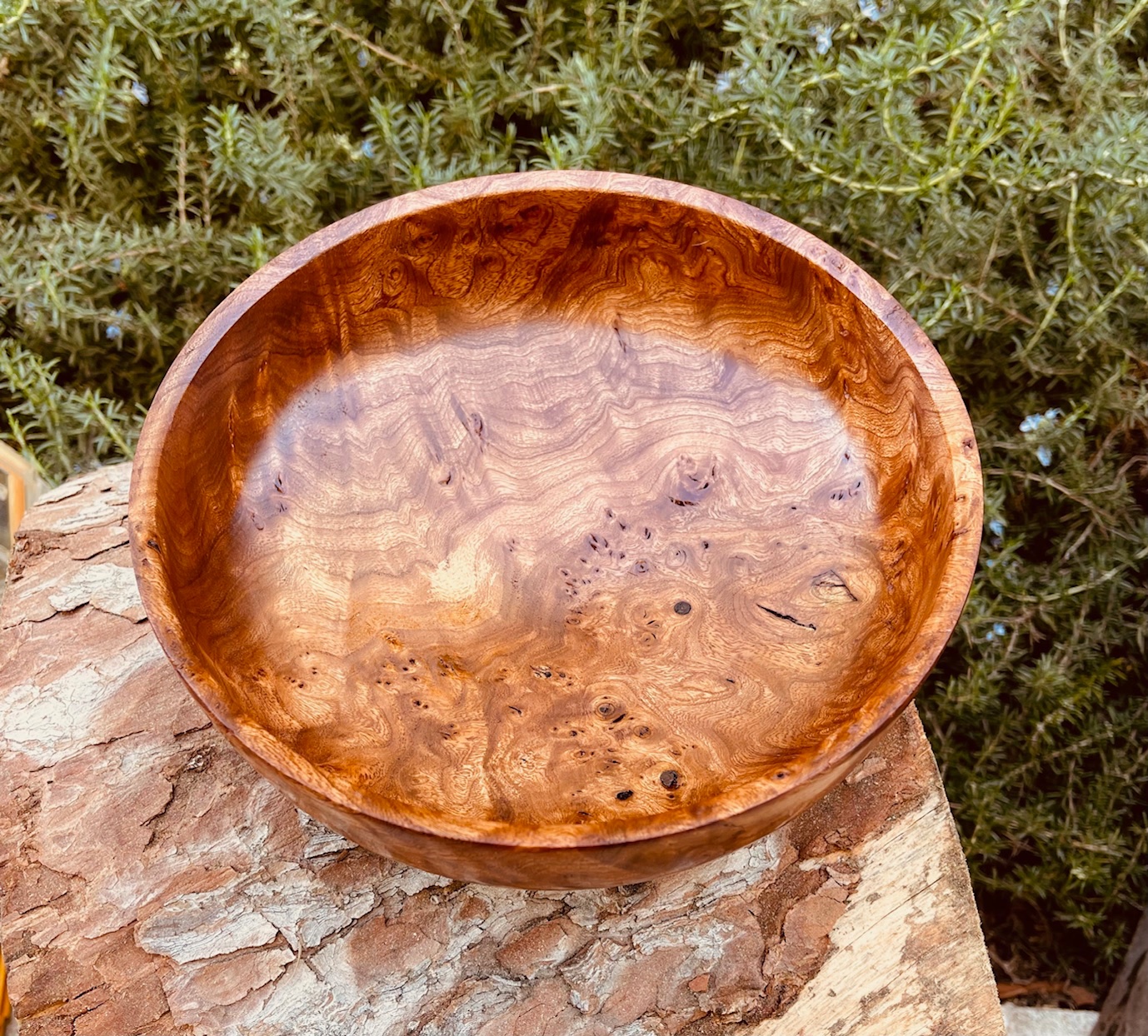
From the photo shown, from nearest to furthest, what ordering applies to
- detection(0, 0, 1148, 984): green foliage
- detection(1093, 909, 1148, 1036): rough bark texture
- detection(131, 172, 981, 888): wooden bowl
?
detection(131, 172, 981, 888): wooden bowl, detection(1093, 909, 1148, 1036): rough bark texture, detection(0, 0, 1148, 984): green foliage

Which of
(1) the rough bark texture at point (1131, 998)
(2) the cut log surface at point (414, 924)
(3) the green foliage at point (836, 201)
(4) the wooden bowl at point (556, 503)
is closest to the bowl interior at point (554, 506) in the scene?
(4) the wooden bowl at point (556, 503)

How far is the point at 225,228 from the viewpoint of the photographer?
5.02 feet

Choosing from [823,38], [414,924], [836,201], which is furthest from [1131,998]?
[823,38]

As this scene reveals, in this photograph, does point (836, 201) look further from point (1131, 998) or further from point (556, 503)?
point (1131, 998)

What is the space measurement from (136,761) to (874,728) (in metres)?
0.65

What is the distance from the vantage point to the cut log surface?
89 cm

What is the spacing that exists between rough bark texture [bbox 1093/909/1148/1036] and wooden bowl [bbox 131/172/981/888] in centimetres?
69

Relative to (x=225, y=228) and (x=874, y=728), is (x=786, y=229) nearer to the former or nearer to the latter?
(x=874, y=728)

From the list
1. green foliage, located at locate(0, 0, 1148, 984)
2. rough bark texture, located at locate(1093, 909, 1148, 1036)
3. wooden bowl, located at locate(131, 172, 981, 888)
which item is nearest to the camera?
wooden bowl, located at locate(131, 172, 981, 888)

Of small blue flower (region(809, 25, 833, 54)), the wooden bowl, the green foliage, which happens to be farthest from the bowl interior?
small blue flower (region(809, 25, 833, 54))

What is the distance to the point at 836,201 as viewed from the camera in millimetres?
1465

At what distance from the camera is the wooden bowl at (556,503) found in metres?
0.84

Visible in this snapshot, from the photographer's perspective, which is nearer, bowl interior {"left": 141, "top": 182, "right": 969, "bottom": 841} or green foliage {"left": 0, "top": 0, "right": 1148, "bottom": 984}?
bowl interior {"left": 141, "top": 182, "right": 969, "bottom": 841}

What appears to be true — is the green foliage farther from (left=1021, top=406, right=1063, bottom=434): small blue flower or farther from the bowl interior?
the bowl interior
